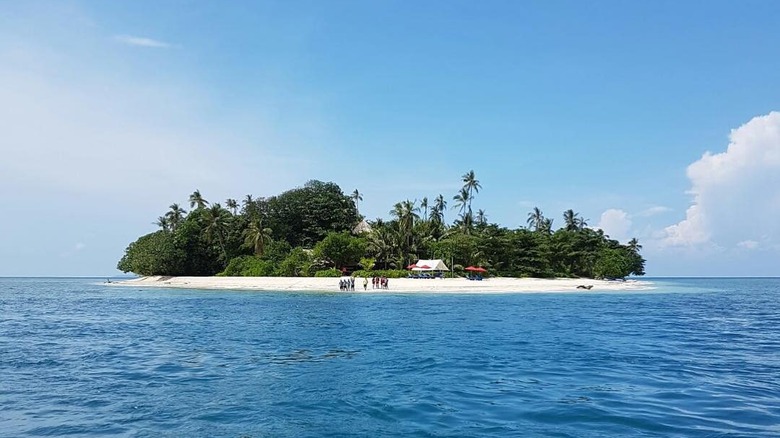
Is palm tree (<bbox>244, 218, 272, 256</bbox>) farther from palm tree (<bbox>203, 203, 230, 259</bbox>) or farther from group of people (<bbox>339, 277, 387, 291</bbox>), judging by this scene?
group of people (<bbox>339, 277, 387, 291</bbox>)

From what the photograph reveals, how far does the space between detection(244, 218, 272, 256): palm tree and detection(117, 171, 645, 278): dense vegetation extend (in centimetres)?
15

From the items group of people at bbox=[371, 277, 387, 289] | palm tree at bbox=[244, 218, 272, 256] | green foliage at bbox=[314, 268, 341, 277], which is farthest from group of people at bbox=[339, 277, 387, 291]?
palm tree at bbox=[244, 218, 272, 256]

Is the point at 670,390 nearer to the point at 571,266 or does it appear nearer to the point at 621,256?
the point at 571,266

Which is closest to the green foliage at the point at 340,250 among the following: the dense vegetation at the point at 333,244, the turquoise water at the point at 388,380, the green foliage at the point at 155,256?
the dense vegetation at the point at 333,244

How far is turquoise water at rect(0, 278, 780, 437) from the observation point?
9.37 metres

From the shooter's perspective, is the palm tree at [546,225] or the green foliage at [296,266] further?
the palm tree at [546,225]

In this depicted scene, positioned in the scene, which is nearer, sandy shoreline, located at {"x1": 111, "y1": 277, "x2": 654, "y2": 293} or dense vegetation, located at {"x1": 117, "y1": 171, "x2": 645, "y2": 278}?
sandy shoreline, located at {"x1": 111, "y1": 277, "x2": 654, "y2": 293}

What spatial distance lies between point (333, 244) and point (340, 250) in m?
1.24

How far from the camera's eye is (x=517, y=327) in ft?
82.0

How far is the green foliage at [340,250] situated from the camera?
238 feet

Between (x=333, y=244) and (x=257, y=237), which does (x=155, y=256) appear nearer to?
(x=257, y=237)

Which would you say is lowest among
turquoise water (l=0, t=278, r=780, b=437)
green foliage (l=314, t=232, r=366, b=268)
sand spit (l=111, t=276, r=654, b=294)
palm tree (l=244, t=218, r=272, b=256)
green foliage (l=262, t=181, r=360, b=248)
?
turquoise water (l=0, t=278, r=780, b=437)

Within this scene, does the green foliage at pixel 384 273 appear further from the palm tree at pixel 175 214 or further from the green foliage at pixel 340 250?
the palm tree at pixel 175 214

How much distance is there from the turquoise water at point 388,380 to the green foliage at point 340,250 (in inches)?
1841
